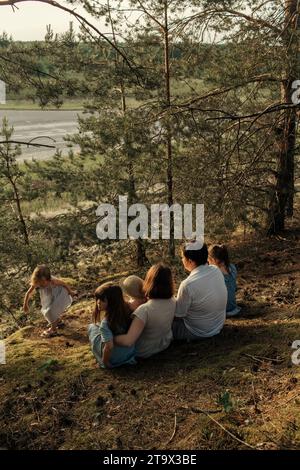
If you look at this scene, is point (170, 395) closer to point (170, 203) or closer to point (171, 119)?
point (171, 119)

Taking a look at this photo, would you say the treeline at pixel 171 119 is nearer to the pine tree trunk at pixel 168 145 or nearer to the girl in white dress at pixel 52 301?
the pine tree trunk at pixel 168 145

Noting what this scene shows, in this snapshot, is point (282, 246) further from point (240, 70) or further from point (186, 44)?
point (186, 44)

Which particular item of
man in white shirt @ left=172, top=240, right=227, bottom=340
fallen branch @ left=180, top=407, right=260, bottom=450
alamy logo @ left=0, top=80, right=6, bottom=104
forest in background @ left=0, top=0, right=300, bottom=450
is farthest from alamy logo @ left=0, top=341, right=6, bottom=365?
alamy logo @ left=0, top=80, right=6, bottom=104

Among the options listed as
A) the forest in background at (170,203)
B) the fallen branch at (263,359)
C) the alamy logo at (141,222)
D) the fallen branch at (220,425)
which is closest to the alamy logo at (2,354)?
the forest in background at (170,203)

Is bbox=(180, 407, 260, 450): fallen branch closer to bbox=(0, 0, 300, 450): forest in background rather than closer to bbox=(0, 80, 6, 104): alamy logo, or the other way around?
bbox=(0, 0, 300, 450): forest in background

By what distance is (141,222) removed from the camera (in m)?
9.59

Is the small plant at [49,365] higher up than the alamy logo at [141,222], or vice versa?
the alamy logo at [141,222]

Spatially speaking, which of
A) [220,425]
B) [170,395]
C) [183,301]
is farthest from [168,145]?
[220,425]

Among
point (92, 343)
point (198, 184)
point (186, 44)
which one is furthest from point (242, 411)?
point (186, 44)

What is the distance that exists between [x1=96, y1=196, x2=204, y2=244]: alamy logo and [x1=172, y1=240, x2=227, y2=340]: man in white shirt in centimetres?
383

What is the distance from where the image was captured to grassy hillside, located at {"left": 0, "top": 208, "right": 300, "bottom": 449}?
9.91 ft


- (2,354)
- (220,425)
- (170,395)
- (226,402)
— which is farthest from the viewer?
(2,354)

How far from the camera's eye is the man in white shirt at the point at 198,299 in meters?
4.35

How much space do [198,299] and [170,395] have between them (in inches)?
41.9
